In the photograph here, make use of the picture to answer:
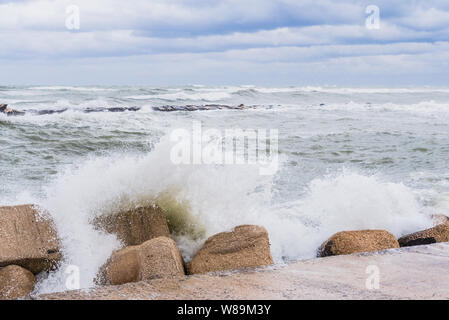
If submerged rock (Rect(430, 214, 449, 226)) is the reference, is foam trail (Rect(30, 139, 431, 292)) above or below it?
above

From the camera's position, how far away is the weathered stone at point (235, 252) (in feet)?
10.5

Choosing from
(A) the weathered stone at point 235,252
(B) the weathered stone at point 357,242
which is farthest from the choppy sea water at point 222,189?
(A) the weathered stone at point 235,252

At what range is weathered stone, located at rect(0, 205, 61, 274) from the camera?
10.7 ft

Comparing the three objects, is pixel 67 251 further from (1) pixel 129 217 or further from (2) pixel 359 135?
(2) pixel 359 135

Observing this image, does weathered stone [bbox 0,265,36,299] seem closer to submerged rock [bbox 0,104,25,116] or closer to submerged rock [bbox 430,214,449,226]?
submerged rock [bbox 430,214,449,226]

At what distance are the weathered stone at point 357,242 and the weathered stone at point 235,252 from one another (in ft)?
1.84

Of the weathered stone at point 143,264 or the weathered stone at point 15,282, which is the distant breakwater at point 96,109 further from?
the weathered stone at point 143,264

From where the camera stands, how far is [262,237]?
3.38 meters

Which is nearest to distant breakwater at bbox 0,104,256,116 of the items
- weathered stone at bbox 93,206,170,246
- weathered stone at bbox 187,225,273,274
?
weathered stone at bbox 93,206,170,246

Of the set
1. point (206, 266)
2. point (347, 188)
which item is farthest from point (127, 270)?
point (347, 188)

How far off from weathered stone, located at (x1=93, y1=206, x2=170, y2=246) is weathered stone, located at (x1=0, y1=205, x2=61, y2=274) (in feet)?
1.44

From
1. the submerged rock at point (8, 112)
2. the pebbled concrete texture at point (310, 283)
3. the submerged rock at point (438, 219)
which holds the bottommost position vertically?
the submerged rock at point (438, 219)
